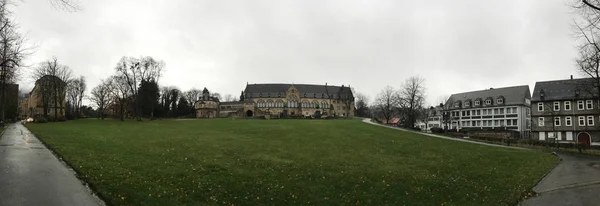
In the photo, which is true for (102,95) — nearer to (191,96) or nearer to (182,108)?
(182,108)

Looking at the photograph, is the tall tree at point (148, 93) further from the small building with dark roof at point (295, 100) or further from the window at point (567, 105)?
the window at point (567, 105)

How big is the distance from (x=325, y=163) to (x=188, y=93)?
112161 mm

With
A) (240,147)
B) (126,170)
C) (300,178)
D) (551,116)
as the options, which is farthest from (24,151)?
(551,116)

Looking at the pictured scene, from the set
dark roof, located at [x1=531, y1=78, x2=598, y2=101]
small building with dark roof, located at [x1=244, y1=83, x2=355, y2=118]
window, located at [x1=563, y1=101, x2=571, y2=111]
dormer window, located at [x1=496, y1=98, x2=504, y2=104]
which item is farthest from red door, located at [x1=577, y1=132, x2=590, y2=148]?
small building with dark roof, located at [x1=244, y1=83, x2=355, y2=118]

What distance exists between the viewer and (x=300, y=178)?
674 inches

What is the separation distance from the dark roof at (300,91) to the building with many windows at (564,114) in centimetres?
6344

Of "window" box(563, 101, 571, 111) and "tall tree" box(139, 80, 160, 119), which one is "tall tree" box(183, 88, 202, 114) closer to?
"tall tree" box(139, 80, 160, 119)

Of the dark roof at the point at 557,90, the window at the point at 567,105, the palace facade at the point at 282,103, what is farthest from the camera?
the palace facade at the point at 282,103

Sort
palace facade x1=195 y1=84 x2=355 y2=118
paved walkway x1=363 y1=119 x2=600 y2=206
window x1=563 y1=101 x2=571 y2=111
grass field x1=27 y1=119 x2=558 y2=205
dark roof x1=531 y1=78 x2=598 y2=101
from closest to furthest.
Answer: grass field x1=27 y1=119 x2=558 y2=205 → paved walkway x1=363 y1=119 x2=600 y2=206 → window x1=563 y1=101 x2=571 y2=111 → dark roof x1=531 y1=78 x2=598 y2=101 → palace facade x1=195 y1=84 x2=355 y2=118

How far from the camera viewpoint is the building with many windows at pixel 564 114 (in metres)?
55.5

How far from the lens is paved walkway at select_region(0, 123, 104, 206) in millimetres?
11117

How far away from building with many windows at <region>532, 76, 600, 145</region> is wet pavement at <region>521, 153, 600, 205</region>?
124 ft

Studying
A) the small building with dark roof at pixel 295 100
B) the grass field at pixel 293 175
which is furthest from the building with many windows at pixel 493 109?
the grass field at pixel 293 175

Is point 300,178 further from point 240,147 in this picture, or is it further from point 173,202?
point 240,147
